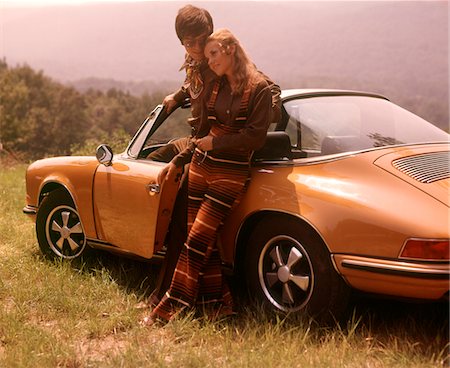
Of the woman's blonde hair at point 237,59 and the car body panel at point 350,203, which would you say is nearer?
the car body panel at point 350,203

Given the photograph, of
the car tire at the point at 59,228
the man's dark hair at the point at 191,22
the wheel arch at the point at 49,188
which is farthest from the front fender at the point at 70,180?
the man's dark hair at the point at 191,22

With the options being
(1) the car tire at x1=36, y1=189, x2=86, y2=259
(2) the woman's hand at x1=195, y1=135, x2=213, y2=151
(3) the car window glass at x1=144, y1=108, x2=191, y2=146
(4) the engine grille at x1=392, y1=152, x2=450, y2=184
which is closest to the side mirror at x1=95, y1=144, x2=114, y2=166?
(3) the car window glass at x1=144, y1=108, x2=191, y2=146

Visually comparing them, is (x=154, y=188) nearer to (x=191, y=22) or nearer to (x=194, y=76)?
(x=194, y=76)

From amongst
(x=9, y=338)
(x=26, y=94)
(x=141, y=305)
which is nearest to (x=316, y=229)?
(x=141, y=305)

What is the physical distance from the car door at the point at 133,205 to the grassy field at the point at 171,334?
0.33 m

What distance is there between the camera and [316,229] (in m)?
3.32

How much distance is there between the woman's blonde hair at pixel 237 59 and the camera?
141 inches

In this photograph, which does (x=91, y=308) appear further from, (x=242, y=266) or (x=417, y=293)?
(x=417, y=293)

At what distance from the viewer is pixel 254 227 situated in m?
3.77

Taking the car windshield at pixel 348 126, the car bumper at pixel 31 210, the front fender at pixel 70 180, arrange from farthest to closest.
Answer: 1. the car bumper at pixel 31 210
2. the front fender at pixel 70 180
3. the car windshield at pixel 348 126

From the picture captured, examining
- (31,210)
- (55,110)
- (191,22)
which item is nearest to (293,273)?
(191,22)

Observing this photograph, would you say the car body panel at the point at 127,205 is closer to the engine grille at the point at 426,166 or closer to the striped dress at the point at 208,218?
the striped dress at the point at 208,218

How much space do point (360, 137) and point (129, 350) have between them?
1.84m

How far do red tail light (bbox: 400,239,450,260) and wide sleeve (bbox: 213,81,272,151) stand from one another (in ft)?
3.47
